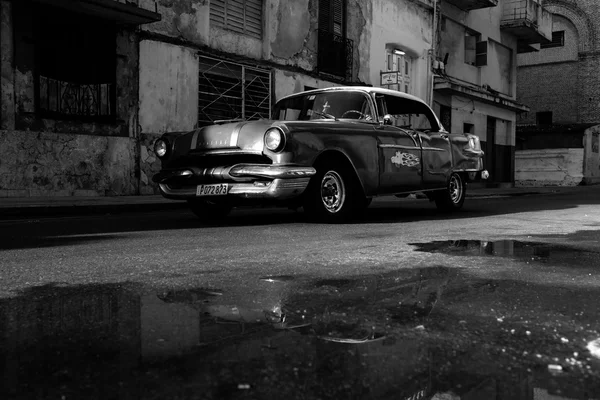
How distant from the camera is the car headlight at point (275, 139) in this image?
647cm

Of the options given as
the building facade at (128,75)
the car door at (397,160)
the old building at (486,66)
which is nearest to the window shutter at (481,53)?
the old building at (486,66)

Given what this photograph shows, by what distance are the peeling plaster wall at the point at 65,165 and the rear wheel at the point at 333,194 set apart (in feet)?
22.3

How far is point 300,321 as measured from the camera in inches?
92.2

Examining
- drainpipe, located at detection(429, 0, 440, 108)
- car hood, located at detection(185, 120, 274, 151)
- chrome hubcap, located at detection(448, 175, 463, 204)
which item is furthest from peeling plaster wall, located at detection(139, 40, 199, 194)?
drainpipe, located at detection(429, 0, 440, 108)

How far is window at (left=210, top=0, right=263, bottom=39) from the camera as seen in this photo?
15643 mm

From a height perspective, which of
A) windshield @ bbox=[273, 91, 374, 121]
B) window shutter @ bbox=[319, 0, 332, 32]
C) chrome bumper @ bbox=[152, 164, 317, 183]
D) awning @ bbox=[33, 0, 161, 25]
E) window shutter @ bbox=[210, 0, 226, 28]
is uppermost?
window shutter @ bbox=[319, 0, 332, 32]

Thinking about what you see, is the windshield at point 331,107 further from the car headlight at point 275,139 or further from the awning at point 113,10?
the awning at point 113,10

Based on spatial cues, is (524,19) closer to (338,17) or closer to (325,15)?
(338,17)

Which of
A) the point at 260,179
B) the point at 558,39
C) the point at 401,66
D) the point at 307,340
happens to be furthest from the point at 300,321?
the point at 558,39

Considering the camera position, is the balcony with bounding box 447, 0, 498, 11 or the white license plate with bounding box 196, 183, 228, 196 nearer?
the white license plate with bounding box 196, 183, 228, 196

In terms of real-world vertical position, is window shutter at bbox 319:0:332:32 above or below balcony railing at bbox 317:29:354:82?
above

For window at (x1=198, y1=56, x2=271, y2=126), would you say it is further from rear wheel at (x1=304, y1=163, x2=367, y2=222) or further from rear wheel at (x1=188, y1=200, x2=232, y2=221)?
rear wheel at (x1=304, y1=163, x2=367, y2=222)

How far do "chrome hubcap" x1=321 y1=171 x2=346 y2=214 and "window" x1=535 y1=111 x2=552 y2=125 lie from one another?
3426 centimetres

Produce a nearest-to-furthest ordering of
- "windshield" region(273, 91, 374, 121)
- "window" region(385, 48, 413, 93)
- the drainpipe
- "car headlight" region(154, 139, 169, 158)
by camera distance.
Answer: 1. "car headlight" region(154, 139, 169, 158)
2. "windshield" region(273, 91, 374, 121)
3. "window" region(385, 48, 413, 93)
4. the drainpipe
